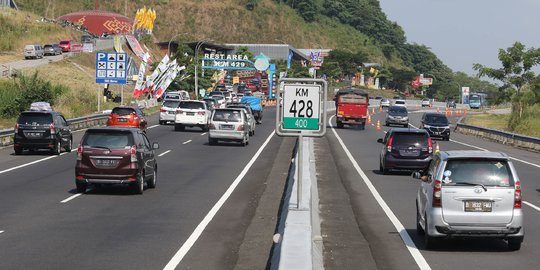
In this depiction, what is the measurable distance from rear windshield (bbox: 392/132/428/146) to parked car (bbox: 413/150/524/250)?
15.7 metres

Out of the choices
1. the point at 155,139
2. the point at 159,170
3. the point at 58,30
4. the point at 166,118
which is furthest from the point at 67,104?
the point at 58,30

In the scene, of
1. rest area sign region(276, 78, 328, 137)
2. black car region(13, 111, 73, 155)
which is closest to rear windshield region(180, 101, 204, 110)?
black car region(13, 111, 73, 155)

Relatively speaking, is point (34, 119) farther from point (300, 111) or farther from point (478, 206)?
point (478, 206)

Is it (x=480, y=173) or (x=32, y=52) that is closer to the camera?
(x=480, y=173)

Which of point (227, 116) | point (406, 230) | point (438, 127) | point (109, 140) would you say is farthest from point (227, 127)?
point (406, 230)

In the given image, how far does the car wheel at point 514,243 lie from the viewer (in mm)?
14245

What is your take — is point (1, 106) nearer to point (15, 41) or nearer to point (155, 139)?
point (155, 139)

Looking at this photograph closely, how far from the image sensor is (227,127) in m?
42.5

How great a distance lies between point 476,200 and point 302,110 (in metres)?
4.16

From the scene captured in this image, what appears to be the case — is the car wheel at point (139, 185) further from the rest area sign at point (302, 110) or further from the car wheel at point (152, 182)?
the rest area sign at point (302, 110)

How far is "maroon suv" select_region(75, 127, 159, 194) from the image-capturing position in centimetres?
2183

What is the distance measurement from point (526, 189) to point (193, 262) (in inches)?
613

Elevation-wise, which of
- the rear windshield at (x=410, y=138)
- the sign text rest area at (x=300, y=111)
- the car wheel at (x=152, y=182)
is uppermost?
the sign text rest area at (x=300, y=111)

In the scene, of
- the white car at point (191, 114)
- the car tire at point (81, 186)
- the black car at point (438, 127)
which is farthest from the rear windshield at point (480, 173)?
the black car at point (438, 127)
